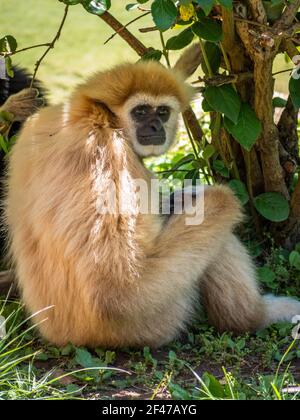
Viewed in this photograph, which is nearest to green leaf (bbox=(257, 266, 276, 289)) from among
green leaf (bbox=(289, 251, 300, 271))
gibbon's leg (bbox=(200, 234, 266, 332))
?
green leaf (bbox=(289, 251, 300, 271))

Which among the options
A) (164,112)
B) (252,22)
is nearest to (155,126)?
(164,112)

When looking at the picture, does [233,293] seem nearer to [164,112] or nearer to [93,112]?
[164,112]

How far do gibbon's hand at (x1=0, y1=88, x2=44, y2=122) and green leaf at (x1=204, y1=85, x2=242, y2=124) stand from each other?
1.53 metres

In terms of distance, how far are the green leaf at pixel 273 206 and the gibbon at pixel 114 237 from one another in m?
0.65

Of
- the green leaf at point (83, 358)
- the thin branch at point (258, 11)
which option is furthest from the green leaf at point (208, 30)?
the green leaf at point (83, 358)

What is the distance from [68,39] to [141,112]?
29.6ft

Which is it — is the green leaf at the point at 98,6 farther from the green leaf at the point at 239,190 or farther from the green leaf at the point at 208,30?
the green leaf at the point at 239,190

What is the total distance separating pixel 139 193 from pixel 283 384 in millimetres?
1397

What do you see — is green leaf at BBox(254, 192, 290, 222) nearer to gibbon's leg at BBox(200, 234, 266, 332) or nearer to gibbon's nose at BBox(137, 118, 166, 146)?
gibbon's leg at BBox(200, 234, 266, 332)

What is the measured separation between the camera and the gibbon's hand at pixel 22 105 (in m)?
6.77

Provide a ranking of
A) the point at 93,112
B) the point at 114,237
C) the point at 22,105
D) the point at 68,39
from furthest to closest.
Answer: the point at 68,39, the point at 22,105, the point at 93,112, the point at 114,237

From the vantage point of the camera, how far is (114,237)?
515 centimetres

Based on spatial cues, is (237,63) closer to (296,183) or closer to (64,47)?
(296,183)

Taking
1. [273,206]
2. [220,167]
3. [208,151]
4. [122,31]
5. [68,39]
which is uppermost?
[68,39]
